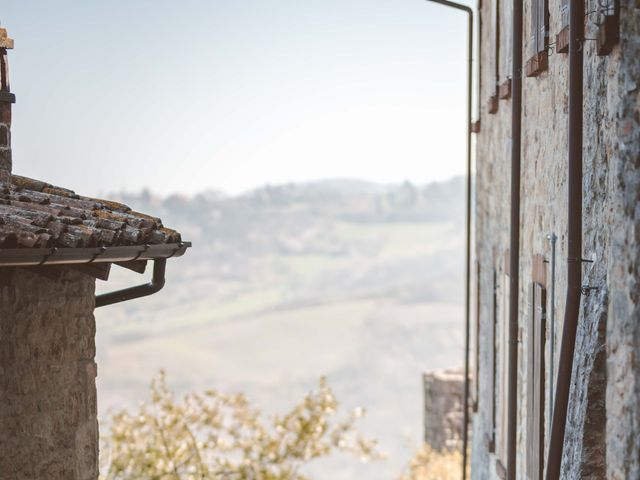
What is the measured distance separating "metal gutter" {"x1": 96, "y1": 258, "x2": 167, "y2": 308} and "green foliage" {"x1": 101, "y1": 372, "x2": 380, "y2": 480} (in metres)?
6.90

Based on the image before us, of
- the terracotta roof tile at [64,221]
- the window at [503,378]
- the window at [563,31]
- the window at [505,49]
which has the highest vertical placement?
the window at [505,49]

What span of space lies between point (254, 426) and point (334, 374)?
3099 cm

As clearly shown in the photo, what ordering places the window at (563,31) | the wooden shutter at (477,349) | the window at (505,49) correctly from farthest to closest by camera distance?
the wooden shutter at (477,349)
the window at (505,49)
the window at (563,31)

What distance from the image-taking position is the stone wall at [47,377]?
4.63 metres

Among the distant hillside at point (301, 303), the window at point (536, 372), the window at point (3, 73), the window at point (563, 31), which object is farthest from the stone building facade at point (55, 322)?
the distant hillside at point (301, 303)

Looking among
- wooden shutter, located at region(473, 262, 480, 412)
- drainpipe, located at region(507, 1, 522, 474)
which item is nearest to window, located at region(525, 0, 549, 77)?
drainpipe, located at region(507, 1, 522, 474)

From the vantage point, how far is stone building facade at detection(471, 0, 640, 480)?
3309mm

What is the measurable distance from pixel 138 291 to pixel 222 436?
7946mm

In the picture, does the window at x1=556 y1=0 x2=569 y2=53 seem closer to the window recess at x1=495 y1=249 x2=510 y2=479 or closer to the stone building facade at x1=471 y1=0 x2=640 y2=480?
the stone building facade at x1=471 y1=0 x2=640 y2=480

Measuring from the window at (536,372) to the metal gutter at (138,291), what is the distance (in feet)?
7.52

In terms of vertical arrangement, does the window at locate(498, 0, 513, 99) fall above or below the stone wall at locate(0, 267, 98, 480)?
above

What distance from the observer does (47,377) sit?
485 cm

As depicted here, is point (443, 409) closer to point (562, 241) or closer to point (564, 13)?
point (562, 241)

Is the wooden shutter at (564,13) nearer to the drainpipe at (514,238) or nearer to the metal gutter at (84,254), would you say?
the drainpipe at (514,238)
